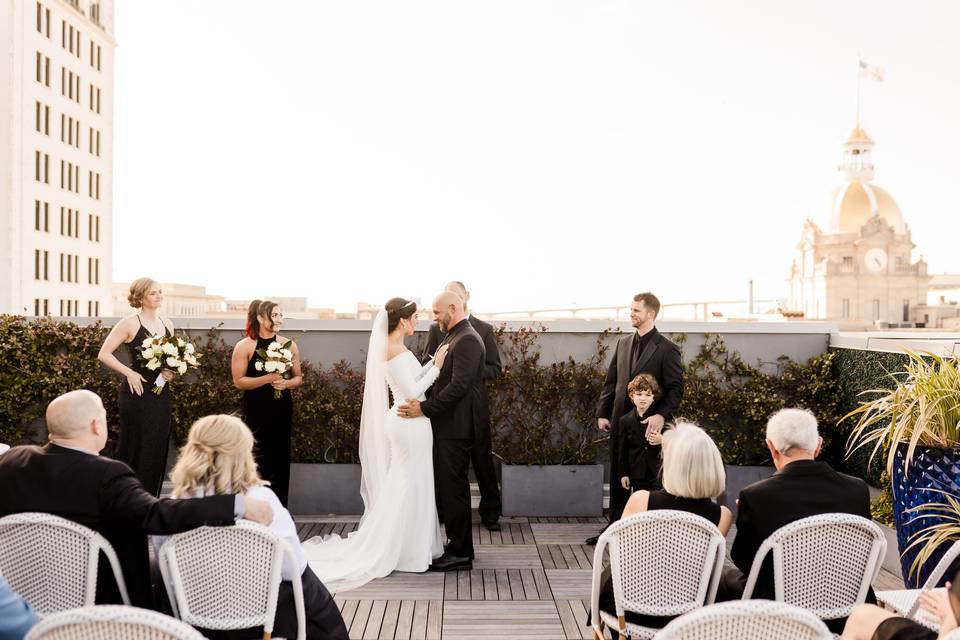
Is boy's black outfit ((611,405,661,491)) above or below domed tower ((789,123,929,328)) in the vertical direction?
below

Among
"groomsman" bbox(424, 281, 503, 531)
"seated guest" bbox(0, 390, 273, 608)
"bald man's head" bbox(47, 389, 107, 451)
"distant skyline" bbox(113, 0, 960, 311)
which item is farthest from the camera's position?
"distant skyline" bbox(113, 0, 960, 311)

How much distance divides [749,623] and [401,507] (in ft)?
10.9

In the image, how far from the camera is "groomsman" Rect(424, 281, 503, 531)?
19.0 ft

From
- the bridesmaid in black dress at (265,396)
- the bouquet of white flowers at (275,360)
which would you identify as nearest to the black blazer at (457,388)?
the bouquet of white flowers at (275,360)

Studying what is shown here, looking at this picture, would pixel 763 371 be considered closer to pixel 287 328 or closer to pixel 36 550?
pixel 287 328

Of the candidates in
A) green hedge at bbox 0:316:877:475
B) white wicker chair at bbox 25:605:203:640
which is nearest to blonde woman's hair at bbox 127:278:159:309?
green hedge at bbox 0:316:877:475

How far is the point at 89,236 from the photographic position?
7119 centimetres

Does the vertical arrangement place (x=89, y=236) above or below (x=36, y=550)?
above

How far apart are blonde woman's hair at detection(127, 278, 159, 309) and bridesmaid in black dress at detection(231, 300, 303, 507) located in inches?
27.0

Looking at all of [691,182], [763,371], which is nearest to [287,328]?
[763,371]

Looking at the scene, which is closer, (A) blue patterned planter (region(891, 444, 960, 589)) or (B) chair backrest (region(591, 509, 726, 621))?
(B) chair backrest (region(591, 509, 726, 621))

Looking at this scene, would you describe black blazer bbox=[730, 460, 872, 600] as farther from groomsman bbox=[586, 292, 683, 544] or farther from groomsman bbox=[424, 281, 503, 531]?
groomsman bbox=[424, 281, 503, 531]

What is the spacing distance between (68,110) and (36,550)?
246ft

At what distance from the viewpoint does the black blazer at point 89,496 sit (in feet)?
8.98
